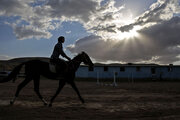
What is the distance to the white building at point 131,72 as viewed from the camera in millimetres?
38938

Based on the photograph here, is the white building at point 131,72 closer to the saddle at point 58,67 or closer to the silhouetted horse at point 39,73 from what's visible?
the silhouetted horse at point 39,73

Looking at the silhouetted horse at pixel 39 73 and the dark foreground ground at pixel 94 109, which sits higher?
the silhouetted horse at pixel 39 73

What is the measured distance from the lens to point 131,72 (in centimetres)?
3931

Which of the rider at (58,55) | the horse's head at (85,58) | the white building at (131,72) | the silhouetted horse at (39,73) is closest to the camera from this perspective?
the silhouetted horse at (39,73)

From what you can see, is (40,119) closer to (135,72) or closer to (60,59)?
(60,59)

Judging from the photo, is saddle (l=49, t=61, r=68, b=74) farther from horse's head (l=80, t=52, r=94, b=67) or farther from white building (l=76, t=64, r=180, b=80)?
white building (l=76, t=64, r=180, b=80)

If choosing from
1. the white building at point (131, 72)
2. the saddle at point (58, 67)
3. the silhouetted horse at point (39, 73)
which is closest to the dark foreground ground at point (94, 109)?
the silhouetted horse at point (39, 73)

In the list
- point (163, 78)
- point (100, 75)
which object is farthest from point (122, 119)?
point (163, 78)

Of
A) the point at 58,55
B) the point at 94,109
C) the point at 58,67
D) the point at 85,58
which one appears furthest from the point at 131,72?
the point at 94,109

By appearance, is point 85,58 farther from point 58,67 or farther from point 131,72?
point 131,72

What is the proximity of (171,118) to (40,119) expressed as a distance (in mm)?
3974

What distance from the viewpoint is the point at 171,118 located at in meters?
4.75

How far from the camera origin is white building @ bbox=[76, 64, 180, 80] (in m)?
38.9

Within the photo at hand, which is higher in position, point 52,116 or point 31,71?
point 31,71
